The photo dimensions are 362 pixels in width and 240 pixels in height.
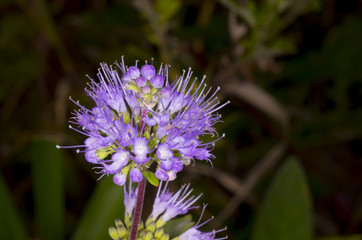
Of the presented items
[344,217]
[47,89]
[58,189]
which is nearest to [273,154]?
[344,217]

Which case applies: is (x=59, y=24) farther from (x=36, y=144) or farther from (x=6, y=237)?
(x=6, y=237)

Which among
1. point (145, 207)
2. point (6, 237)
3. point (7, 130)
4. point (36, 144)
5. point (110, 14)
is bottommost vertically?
point (6, 237)

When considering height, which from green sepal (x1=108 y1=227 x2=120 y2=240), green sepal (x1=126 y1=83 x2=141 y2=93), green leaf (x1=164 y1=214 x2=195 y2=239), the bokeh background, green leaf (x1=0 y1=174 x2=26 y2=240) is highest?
the bokeh background

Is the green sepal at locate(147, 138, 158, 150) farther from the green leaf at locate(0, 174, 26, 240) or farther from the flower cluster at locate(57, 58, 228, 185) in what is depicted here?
the green leaf at locate(0, 174, 26, 240)

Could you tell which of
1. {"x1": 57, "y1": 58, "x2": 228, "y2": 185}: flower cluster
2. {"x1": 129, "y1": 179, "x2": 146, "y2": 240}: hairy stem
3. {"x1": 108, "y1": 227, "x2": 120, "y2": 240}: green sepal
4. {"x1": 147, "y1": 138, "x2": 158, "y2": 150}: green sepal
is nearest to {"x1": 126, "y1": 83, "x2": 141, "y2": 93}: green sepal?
{"x1": 57, "y1": 58, "x2": 228, "y2": 185}: flower cluster

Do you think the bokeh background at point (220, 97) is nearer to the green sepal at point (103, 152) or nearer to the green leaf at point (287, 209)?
the green leaf at point (287, 209)

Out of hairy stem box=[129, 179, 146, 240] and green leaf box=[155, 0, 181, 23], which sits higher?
green leaf box=[155, 0, 181, 23]

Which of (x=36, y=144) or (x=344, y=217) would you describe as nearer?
(x=36, y=144)
